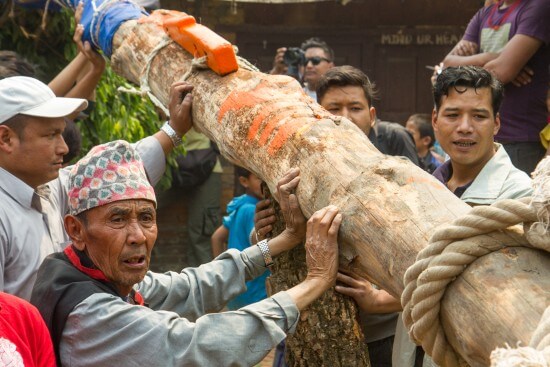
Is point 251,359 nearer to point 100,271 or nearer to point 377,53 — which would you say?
point 100,271

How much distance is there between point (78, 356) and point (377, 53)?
7.70 m

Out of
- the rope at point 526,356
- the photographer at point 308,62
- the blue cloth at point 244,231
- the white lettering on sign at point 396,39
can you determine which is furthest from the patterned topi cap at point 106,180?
the white lettering on sign at point 396,39

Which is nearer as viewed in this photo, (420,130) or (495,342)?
(495,342)

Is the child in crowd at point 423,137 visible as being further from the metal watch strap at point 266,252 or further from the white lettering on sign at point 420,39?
the metal watch strap at point 266,252

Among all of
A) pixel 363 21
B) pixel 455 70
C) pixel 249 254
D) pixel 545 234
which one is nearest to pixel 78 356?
pixel 249 254

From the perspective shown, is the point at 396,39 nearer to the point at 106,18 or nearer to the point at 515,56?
the point at 515,56

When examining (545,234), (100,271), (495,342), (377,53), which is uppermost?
(545,234)

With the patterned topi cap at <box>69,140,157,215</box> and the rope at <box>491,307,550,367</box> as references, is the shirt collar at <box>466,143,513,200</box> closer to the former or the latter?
the patterned topi cap at <box>69,140,157,215</box>

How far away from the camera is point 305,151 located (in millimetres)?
3463

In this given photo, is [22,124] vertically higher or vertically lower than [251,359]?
higher

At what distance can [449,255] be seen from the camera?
2422mm

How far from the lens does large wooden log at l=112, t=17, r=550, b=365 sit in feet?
7.91

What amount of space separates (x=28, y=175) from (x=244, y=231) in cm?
296

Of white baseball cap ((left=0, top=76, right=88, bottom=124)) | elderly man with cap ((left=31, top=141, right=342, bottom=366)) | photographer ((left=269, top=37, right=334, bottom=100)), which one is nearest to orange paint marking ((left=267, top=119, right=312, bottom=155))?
elderly man with cap ((left=31, top=141, right=342, bottom=366))
